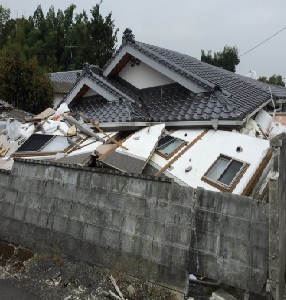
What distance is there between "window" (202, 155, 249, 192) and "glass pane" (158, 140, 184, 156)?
3.79 feet

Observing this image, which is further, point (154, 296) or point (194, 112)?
point (194, 112)

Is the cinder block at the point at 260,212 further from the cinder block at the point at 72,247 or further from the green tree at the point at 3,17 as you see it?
the green tree at the point at 3,17

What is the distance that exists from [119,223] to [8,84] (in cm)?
1214

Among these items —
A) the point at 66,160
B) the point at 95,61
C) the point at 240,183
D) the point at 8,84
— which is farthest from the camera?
the point at 95,61

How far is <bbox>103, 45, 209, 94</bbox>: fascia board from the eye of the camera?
854 cm

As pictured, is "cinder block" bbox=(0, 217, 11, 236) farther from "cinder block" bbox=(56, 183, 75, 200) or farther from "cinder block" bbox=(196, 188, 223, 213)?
"cinder block" bbox=(196, 188, 223, 213)

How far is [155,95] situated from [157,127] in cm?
233

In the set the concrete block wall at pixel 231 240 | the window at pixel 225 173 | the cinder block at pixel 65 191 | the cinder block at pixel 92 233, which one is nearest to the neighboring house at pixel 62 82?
the cinder block at pixel 65 191

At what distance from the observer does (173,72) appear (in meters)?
8.80

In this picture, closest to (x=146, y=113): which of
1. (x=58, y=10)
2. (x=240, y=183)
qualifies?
(x=240, y=183)

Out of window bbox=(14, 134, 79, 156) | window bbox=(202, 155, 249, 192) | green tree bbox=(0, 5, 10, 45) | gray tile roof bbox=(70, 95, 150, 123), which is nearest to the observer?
window bbox=(202, 155, 249, 192)

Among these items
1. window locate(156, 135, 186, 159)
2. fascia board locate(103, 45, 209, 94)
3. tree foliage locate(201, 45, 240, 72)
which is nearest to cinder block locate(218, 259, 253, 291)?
window locate(156, 135, 186, 159)

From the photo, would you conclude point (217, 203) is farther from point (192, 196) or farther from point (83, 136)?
point (83, 136)

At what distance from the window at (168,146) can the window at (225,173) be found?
1039mm
